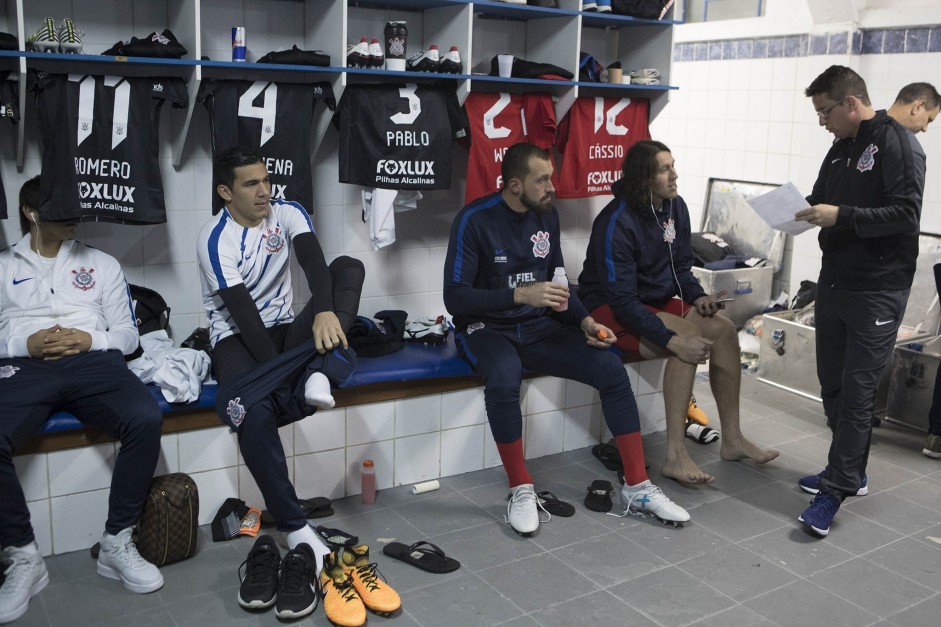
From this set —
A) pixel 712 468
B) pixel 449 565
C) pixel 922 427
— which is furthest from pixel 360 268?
pixel 922 427

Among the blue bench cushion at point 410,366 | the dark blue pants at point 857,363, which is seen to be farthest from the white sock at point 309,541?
the dark blue pants at point 857,363

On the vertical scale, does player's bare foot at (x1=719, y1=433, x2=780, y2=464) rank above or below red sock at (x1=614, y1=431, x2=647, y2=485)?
below

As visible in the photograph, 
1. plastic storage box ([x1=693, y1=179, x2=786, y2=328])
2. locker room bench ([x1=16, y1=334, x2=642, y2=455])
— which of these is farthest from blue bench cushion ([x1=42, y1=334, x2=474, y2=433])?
plastic storage box ([x1=693, y1=179, x2=786, y2=328])

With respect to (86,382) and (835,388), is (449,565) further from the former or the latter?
(835,388)

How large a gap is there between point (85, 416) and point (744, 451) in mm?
2674

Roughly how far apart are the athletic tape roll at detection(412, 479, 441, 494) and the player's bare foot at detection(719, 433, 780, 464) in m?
1.31

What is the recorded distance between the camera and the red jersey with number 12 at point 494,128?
4.21 meters

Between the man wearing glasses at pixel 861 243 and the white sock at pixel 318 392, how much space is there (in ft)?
5.90

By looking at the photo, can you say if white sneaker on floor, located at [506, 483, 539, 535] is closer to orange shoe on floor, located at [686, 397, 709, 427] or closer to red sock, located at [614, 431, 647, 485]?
red sock, located at [614, 431, 647, 485]

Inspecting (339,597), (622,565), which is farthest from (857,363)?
(339,597)

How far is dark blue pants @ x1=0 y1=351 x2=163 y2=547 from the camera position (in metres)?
2.76

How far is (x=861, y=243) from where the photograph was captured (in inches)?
131

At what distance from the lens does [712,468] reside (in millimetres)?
3967

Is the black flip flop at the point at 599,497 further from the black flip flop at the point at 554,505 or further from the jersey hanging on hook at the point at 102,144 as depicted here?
the jersey hanging on hook at the point at 102,144
